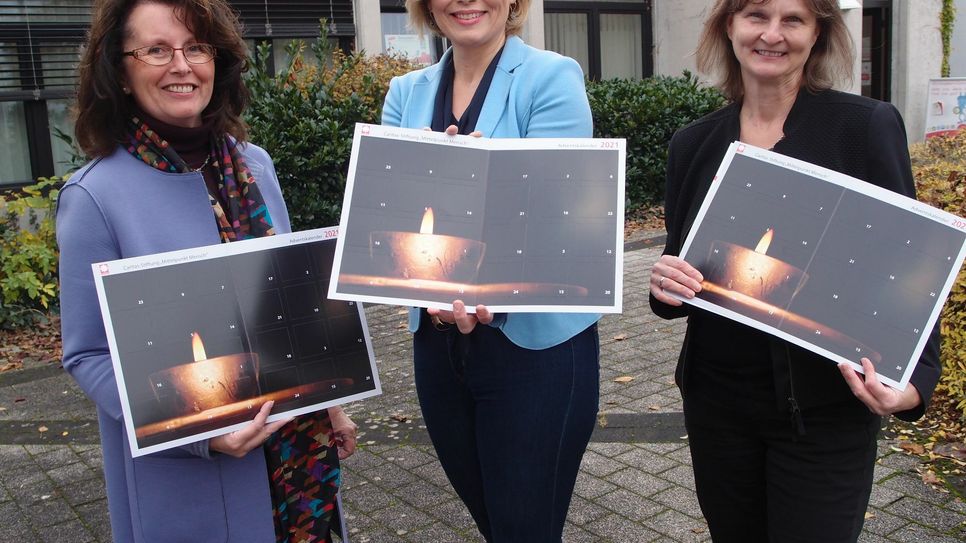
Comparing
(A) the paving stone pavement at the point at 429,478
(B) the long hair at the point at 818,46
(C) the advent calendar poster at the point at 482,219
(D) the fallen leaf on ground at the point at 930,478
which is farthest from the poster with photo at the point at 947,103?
(C) the advent calendar poster at the point at 482,219

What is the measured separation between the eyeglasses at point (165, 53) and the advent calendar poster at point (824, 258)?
129 centimetres

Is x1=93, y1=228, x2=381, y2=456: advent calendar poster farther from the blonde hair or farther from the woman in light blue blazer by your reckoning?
the blonde hair

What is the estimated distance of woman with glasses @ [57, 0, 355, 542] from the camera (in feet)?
6.49

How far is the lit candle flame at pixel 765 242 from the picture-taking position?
2.10 meters

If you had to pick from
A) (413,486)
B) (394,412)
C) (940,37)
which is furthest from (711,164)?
(940,37)

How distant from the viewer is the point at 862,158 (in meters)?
2.11

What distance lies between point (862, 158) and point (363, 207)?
1221 millimetres

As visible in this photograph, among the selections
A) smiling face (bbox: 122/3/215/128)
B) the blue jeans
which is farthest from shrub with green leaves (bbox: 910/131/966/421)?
smiling face (bbox: 122/3/215/128)

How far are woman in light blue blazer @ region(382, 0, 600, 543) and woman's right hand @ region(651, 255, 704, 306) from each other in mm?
202

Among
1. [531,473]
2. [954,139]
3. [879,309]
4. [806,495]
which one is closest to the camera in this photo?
[879,309]

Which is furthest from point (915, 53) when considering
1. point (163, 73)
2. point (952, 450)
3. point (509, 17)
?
point (163, 73)

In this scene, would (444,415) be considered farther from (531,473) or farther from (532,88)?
(532,88)

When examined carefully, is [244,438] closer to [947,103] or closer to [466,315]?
[466,315]

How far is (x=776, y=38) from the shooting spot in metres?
2.15
